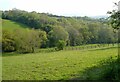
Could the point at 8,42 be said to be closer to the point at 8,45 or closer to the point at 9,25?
the point at 8,45

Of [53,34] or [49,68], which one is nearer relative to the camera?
[49,68]

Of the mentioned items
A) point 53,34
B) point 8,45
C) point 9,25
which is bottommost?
point 8,45

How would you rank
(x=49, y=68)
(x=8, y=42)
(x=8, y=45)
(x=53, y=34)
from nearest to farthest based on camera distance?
(x=49, y=68)
(x=8, y=42)
(x=8, y=45)
(x=53, y=34)

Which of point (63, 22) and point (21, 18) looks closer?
point (21, 18)

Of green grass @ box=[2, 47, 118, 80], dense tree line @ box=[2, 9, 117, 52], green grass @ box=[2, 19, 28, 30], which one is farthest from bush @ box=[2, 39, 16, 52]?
green grass @ box=[2, 47, 118, 80]

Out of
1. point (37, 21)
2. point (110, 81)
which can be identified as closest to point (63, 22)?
point (37, 21)

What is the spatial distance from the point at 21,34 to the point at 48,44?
10555 mm

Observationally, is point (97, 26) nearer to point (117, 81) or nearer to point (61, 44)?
point (61, 44)

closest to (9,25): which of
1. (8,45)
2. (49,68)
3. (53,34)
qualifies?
(53,34)

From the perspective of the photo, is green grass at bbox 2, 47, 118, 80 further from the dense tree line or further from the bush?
the dense tree line

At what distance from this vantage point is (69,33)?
262 feet

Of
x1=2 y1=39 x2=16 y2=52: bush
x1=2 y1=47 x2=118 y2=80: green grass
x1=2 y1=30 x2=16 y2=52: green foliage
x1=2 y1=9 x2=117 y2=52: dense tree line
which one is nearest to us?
x1=2 y1=47 x2=118 y2=80: green grass

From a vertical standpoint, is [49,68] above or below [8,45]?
above

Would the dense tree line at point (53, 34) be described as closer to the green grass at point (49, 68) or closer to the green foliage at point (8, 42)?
the green foliage at point (8, 42)
